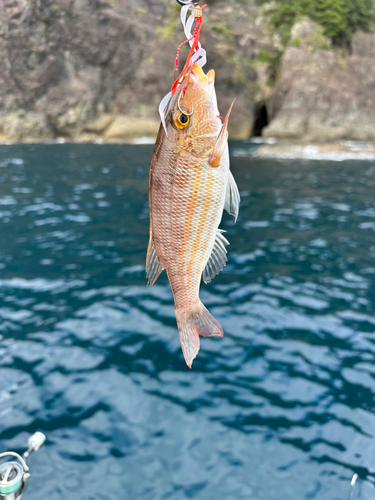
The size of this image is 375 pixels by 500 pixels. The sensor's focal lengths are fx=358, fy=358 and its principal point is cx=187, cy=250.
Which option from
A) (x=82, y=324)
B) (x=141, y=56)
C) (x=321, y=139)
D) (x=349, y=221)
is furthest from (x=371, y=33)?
(x=82, y=324)

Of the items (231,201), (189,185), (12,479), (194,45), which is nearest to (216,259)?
(231,201)

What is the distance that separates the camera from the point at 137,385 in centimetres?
534

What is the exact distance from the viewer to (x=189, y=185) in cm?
213

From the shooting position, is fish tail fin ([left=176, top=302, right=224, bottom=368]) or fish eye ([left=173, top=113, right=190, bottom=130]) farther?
fish tail fin ([left=176, top=302, right=224, bottom=368])

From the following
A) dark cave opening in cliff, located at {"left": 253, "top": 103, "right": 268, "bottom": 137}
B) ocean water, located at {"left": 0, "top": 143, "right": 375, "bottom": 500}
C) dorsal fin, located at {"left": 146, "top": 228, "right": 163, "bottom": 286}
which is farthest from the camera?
dark cave opening in cliff, located at {"left": 253, "top": 103, "right": 268, "bottom": 137}

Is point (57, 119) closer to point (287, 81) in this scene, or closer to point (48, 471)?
point (287, 81)

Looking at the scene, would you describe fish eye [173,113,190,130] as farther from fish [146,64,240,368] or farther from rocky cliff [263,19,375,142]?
rocky cliff [263,19,375,142]

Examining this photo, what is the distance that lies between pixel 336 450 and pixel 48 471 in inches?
135

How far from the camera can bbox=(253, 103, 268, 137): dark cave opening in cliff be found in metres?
48.9

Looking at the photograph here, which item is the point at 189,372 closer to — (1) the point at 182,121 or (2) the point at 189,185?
(2) the point at 189,185

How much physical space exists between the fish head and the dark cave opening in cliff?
163 feet

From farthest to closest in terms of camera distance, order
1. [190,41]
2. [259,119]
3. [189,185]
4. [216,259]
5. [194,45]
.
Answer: [259,119]
[216,259]
[189,185]
[190,41]
[194,45]

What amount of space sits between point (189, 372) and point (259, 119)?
50.1 meters

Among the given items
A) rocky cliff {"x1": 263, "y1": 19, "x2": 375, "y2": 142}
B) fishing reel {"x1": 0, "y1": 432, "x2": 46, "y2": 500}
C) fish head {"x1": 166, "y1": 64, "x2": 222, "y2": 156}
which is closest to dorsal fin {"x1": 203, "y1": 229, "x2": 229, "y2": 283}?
fish head {"x1": 166, "y1": 64, "x2": 222, "y2": 156}
